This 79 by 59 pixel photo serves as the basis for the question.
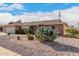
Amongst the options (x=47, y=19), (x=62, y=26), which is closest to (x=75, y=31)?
(x=62, y=26)

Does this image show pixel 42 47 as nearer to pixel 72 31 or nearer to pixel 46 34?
pixel 46 34

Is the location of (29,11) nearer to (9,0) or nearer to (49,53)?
(9,0)

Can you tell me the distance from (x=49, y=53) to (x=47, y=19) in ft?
7.66

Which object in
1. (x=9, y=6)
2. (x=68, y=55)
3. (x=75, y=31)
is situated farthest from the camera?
(x=75, y=31)

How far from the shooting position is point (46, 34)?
1204cm

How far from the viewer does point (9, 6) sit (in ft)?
34.7

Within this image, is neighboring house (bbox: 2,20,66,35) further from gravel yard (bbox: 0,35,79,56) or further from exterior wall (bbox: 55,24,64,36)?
gravel yard (bbox: 0,35,79,56)

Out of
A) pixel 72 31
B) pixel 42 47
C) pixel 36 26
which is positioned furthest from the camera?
pixel 36 26

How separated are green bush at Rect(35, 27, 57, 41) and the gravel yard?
30 cm

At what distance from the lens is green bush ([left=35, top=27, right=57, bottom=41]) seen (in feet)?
39.2

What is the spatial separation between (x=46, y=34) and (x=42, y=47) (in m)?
1.78

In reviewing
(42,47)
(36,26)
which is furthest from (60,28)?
(42,47)

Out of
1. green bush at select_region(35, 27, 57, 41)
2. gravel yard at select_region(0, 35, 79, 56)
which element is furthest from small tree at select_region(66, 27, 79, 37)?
green bush at select_region(35, 27, 57, 41)

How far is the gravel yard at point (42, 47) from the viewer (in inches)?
363
